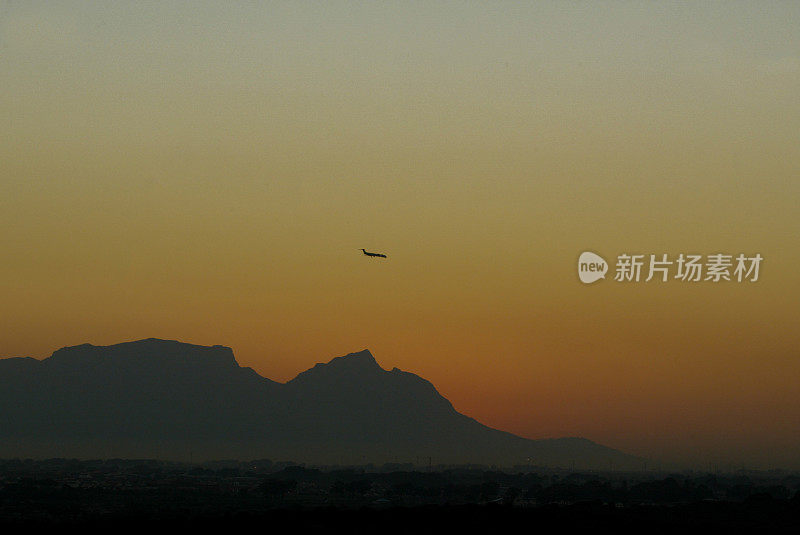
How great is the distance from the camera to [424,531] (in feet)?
344

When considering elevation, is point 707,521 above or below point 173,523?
above

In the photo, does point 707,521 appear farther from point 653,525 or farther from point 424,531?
point 424,531

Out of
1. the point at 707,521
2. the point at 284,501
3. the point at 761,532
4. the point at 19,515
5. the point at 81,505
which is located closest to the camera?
the point at 761,532

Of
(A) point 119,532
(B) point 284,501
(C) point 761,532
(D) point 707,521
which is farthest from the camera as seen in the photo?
(B) point 284,501

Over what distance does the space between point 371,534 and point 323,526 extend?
5658 millimetres

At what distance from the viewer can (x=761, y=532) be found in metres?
107

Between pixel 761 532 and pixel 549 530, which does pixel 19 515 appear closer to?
pixel 549 530

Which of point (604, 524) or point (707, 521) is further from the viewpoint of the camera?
point (707, 521)

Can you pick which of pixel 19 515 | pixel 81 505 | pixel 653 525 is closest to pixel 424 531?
pixel 653 525

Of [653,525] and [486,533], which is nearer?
[486,533]

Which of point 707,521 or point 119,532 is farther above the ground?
point 707,521

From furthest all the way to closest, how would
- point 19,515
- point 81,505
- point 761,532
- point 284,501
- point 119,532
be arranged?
point 284,501 → point 81,505 → point 19,515 → point 761,532 → point 119,532

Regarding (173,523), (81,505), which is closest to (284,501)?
(81,505)

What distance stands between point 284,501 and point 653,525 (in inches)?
3901
